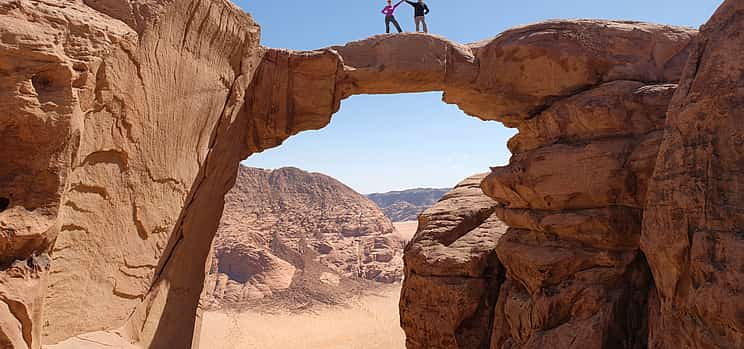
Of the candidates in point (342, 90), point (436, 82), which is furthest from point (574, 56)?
point (342, 90)

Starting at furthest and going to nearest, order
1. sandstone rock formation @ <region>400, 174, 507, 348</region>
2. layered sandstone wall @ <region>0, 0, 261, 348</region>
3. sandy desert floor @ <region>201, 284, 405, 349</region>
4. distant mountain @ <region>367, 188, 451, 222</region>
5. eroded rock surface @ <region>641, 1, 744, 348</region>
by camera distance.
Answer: distant mountain @ <region>367, 188, 451, 222</region> → sandy desert floor @ <region>201, 284, 405, 349</region> → sandstone rock formation @ <region>400, 174, 507, 348</region> → eroded rock surface @ <region>641, 1, 744, 348</region> → layered sandstone wall @ <region>0, 0, 261, 348</region>

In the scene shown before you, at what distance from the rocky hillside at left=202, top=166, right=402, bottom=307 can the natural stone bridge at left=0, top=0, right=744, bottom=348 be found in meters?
15.4

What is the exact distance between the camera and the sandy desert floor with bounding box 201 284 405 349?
54.7 feet

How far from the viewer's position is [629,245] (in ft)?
20.0

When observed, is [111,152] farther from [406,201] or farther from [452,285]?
[406,201]

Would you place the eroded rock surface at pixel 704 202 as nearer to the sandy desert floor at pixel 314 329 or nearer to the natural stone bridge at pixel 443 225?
the natural stone bridge at pixel 443 225

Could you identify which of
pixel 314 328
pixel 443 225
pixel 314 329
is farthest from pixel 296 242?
pixel 443 225

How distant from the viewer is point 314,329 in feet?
62.0

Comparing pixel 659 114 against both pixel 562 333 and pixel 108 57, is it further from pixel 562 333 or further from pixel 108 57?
pixel 108 57

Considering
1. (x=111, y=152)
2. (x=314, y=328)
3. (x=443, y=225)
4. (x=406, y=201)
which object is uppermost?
(x=111, y=152)

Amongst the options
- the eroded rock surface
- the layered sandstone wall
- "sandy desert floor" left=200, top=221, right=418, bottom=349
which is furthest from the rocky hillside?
the eroded rock surface

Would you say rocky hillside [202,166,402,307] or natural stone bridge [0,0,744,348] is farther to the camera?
rocky hillside [202,166,402,307]

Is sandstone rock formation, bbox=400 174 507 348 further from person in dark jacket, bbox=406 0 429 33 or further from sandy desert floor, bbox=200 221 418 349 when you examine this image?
sandy desert floor, bbox=200 221 418 349

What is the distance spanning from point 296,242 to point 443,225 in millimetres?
17230
